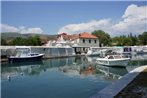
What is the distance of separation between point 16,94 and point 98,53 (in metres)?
57.3

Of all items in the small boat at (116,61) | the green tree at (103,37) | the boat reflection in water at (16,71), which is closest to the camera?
the boat reflection in water at (16,71)

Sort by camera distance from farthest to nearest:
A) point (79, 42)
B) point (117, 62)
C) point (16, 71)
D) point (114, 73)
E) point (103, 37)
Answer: point (103, 37) < point (79, 42) < point (16, 71) < point (117, 62) < point (114, 73)

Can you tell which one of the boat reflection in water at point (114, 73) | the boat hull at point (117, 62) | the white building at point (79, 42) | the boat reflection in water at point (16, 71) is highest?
the white building at point (79, 42)

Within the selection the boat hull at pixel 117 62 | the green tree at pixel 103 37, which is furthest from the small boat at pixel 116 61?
the green tree at pixel 103 37

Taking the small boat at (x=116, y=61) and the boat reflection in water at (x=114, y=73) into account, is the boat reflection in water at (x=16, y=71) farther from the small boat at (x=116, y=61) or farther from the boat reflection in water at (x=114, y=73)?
the small boat at (x=116, y=61)

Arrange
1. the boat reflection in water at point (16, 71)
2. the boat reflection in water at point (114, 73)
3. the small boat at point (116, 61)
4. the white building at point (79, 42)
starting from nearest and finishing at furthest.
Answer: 1. the boat reflection in water at point (114, 73)
2. the boat reflection in water at point (16, 71)
3. the small boat at point (116, 61)
4. the white building at point (79, 42)

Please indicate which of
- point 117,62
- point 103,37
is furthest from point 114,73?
point 103,37

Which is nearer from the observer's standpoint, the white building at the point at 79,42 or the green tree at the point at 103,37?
the white building at the point at 79,42

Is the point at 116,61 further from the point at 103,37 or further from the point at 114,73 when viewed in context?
the point at 103,37

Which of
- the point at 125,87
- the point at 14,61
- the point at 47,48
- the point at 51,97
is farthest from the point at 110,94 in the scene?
the point at 47,48

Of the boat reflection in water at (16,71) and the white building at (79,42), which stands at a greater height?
the white building at (79,42)

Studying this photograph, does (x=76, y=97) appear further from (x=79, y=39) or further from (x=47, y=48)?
(x=79, y=39)

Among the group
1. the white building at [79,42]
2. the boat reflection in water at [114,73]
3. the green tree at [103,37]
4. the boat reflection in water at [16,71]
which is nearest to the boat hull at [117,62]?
the boat reflection in water at [114,73]

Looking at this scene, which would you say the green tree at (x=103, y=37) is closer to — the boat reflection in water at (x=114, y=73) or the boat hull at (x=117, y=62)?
the boat hull at (x=117, y=62)
